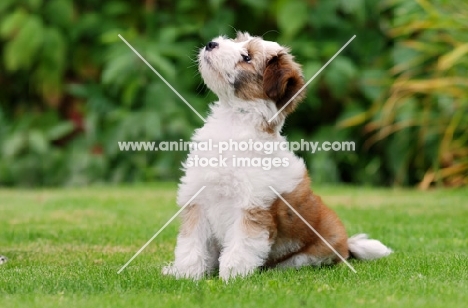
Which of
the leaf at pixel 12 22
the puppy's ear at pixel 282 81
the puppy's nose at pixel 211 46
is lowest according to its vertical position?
the puppy's ear at pixel 282 81

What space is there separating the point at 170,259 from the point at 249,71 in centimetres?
160

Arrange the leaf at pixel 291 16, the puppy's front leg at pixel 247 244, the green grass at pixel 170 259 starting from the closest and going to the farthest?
the green grass at pixel 170 259
the puppy's front leg at pixel 247 244
the leaf at pixel 291 16

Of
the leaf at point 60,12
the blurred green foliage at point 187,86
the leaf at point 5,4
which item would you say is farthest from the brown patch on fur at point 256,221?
the leaf at point 5,4

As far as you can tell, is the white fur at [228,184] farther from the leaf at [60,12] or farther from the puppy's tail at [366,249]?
the leaf at [60,12]

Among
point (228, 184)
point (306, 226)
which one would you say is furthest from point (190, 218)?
point (306, 226)

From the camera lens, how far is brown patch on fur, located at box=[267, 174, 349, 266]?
16.5 ft

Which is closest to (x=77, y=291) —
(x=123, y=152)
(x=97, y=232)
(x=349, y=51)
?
(x=97, y=232)

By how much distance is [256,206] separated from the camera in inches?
191

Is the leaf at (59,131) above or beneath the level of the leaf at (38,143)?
above

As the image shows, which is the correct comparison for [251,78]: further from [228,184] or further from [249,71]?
[228,184]

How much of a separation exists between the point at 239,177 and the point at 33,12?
27.2 ft

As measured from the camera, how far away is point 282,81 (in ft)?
16.5

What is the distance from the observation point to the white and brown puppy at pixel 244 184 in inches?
191

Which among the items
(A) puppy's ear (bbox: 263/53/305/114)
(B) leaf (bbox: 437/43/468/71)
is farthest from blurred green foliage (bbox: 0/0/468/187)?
(A) puppy's ear (bbox: 263/53/305/114)
